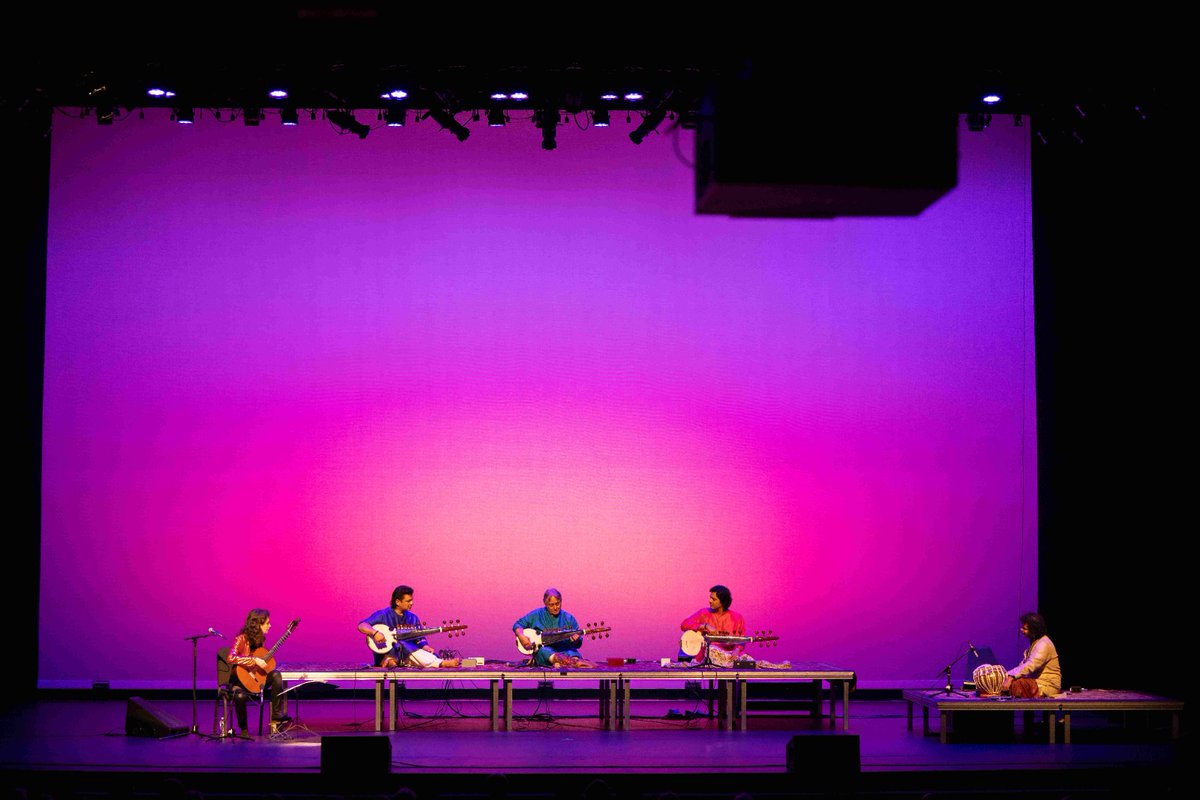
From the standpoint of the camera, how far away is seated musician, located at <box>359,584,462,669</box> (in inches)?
389

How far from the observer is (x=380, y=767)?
21.5ft

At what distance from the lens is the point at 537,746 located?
8.82 meters

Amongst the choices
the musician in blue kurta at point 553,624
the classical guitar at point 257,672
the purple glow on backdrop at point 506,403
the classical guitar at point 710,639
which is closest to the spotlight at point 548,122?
the purple glow on backdrop at point 506,403

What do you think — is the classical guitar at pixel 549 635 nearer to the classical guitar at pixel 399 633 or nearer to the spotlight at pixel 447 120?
the classical guitar at pixel 399 633

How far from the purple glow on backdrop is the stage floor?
110cm

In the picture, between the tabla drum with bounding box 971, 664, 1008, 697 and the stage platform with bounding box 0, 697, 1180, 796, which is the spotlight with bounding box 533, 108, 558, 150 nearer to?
the stage platform with bounding box 0, 697, 1180, 796

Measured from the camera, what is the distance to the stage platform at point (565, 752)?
7.46 meters

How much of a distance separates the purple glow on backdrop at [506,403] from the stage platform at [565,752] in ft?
3.48

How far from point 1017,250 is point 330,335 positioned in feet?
21.2

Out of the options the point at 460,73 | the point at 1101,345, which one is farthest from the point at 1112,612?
the point at 460,73

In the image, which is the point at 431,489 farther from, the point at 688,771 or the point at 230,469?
the point at 688,771

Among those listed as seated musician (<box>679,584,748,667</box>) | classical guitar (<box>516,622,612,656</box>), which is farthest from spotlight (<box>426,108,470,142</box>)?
seated musician (<box>679,584,748,667</box>)

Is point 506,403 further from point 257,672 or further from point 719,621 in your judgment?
point 257,672

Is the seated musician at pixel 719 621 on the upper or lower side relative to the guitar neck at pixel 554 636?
upper
